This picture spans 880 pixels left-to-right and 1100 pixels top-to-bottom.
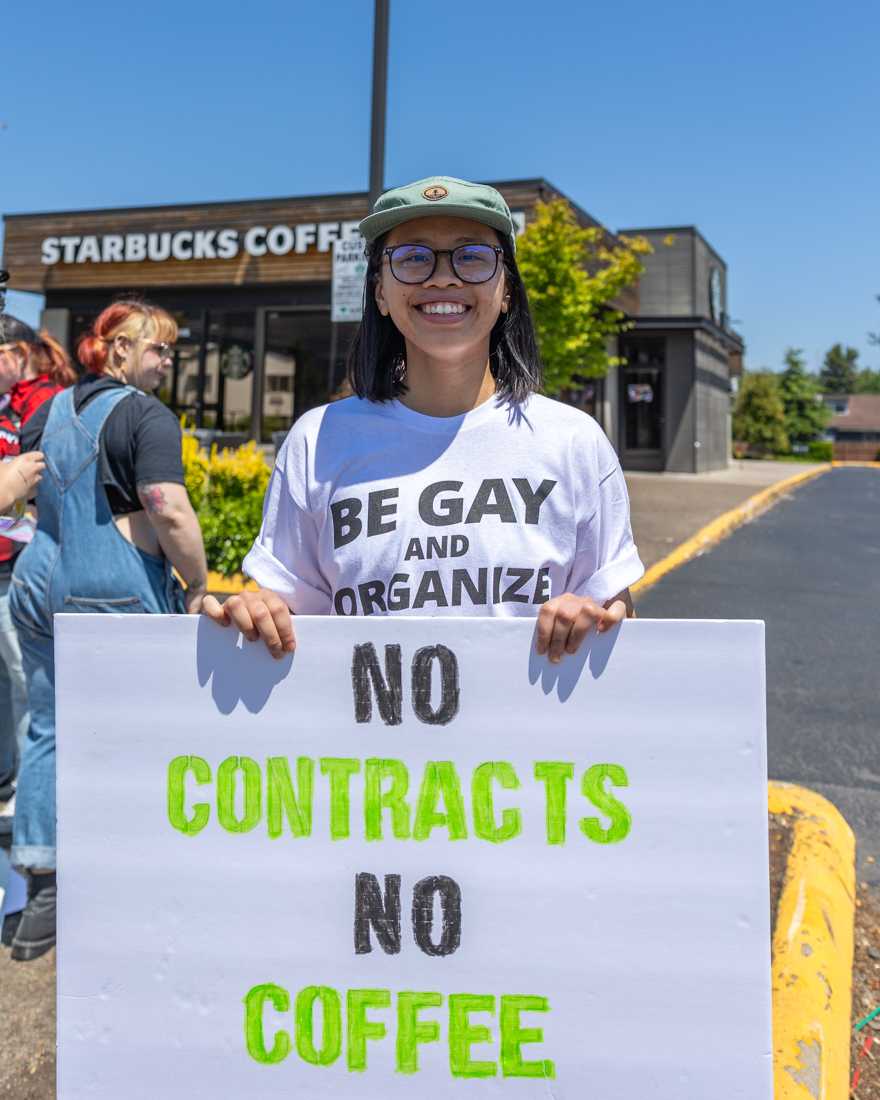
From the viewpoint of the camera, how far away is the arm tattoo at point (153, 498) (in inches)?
116

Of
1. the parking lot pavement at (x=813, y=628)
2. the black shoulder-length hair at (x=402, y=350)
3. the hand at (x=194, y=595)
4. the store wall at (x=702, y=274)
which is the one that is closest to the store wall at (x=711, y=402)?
the store wall at (x=702, y=274)

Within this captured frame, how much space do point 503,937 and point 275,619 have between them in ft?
2.05

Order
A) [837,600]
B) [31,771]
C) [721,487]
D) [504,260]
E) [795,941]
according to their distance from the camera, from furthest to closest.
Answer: [721,487]
[837,600]
[31,771]
[795,941]
[504,260]

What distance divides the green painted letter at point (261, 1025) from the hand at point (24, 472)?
1.90m

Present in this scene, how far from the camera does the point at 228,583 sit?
7.89 metres

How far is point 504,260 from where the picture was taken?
70.2 inches

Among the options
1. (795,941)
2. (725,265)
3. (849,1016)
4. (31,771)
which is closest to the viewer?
(849,1016)

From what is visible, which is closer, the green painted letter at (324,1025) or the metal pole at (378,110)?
the green painted letter at (324,1025)

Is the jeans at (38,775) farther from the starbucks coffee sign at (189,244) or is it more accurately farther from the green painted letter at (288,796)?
the starbucks coffee sign at (189,244)

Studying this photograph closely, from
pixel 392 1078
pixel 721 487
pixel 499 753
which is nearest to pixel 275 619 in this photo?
pixel 499 753

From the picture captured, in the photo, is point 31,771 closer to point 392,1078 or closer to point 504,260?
point 392,1078

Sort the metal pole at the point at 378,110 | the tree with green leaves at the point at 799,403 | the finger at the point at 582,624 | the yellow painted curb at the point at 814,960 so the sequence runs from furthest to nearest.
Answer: the tree with green leaves at the point at 799,403 < the metal pole at the point at 378,110 < the yellow painted curb at the point at 814,960 < the finger at the point at 582,624

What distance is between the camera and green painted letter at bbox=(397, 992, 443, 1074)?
5.01 feet

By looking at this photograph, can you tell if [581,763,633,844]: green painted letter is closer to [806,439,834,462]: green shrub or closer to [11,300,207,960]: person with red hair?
[11,300,207,960]: person with red hair
